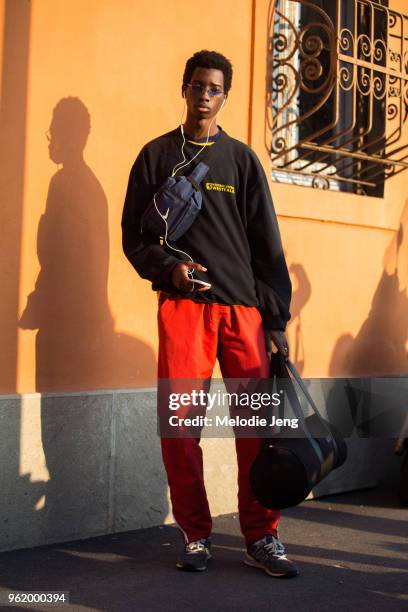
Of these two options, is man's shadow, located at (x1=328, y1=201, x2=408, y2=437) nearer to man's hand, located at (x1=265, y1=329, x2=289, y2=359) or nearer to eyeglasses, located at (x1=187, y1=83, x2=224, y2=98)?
man's hand, located at (x1=265, y1=329, x2=289, y2=359)

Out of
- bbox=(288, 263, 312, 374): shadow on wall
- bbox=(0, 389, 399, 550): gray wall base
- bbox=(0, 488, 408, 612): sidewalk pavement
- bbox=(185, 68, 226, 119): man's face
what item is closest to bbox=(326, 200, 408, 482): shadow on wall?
bbox=(288, 263, 312, 374): shadow on wall

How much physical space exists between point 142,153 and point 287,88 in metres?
2.07

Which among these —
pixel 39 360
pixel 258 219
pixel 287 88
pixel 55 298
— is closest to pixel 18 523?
pixel 39 360

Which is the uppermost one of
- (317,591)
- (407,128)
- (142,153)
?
(407,128)

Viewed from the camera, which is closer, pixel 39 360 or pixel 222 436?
pixel 39 360

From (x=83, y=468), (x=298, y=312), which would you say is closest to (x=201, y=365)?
(x=83, y=468)

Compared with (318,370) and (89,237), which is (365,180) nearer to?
(318,370)

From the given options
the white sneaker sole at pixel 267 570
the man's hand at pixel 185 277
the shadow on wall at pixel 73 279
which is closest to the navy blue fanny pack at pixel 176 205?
the man's hand at pixel 185 277

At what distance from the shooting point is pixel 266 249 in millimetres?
4176

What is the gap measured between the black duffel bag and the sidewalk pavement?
0.38 meters

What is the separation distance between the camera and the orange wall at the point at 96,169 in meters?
4.49

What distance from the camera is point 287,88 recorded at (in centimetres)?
599

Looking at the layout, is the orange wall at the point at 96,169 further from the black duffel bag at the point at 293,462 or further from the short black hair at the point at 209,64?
the black duffel bag at the point at 293,462

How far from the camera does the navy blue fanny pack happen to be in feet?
13.1
